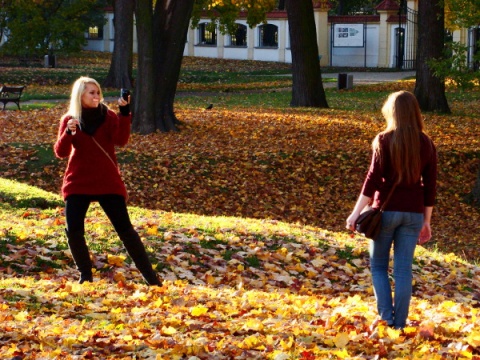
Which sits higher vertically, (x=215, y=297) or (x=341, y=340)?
(x=341, y=340)

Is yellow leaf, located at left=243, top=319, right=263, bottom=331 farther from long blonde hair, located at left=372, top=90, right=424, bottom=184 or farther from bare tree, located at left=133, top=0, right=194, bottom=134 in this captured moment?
bare tree, located at left=133, top=0, right=194, bottom=134

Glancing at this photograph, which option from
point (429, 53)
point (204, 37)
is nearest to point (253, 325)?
point (429, 53)

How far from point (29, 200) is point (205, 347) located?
7038 millimetres

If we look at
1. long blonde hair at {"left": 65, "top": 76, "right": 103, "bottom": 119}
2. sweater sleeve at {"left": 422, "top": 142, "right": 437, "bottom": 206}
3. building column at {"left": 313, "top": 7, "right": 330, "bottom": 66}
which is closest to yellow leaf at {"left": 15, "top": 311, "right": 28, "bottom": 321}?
long blonde hair at {"left": 65, "top": 76, "right": 103, "bottom": 119}

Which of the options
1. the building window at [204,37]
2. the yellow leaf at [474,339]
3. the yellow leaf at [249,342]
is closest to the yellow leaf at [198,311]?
the yellow leaf at [249,342]

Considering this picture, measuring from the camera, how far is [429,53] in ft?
82.2

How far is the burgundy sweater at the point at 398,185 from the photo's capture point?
6387mm

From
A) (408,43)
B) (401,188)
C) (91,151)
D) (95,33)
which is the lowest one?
(401,188)

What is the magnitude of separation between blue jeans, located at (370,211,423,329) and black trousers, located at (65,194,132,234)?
2.13m

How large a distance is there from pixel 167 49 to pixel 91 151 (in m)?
11.8

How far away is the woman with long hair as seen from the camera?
249 inches

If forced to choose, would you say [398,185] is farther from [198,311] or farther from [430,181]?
[198,311]

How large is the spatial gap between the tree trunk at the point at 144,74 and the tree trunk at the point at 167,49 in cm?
25

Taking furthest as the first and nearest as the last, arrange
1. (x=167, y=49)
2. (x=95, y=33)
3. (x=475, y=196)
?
1. (x=95, y=33)
2. (x=167, y=49)
3. (x=475, y=196)
